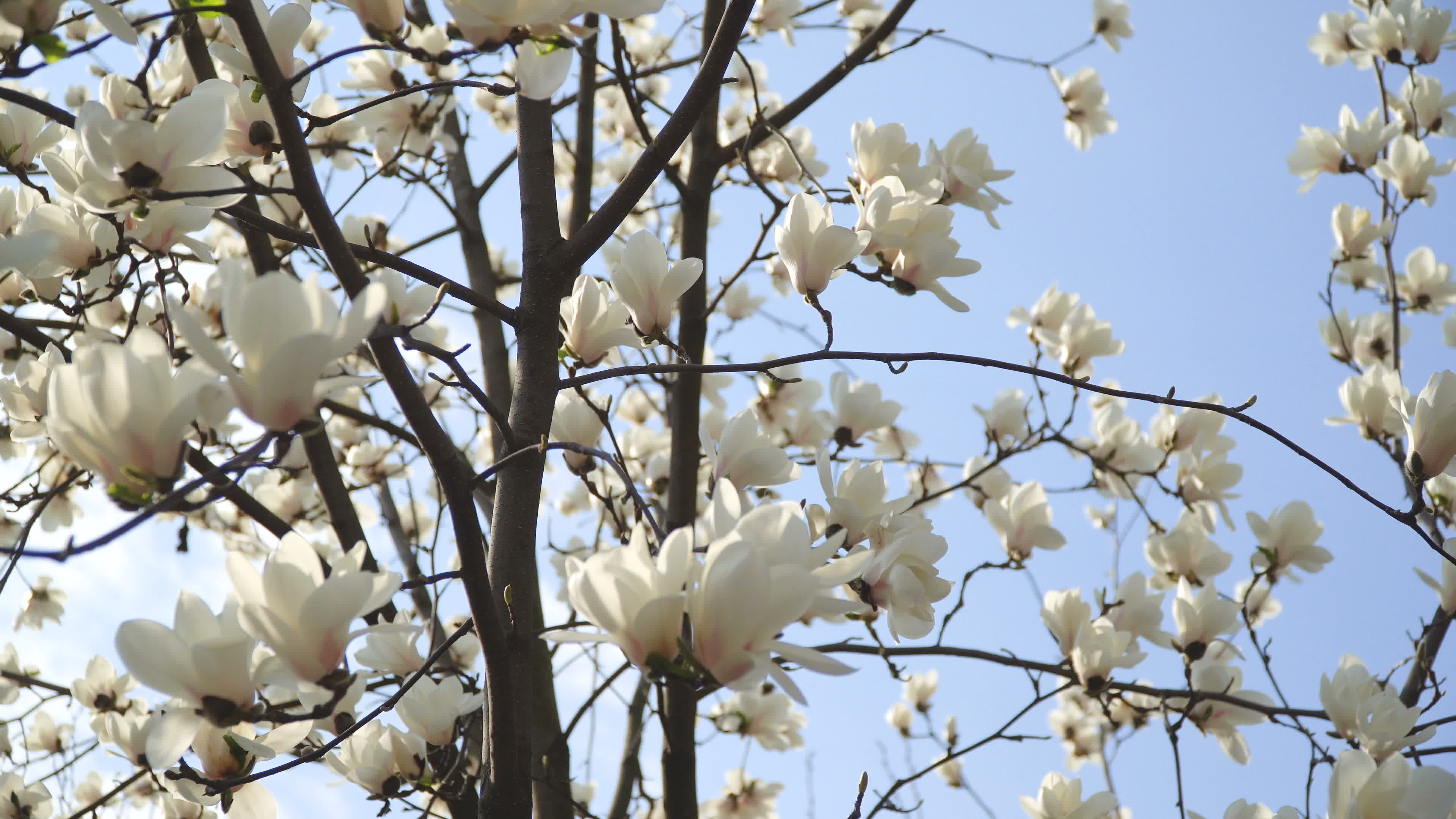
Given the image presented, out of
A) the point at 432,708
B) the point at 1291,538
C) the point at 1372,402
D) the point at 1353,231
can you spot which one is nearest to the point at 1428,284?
the point at 1353,231

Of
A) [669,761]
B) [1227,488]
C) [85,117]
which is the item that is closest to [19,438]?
[85,117]

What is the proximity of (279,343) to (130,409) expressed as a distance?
9 centimetres

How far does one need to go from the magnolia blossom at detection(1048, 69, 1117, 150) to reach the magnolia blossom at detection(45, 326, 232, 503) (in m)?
2.56

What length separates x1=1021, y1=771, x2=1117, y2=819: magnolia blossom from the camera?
1.51m

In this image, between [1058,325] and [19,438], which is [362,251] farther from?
[1058,325]

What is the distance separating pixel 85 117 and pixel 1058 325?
1.91 metres

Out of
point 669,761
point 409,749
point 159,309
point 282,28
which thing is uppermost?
point 159,309

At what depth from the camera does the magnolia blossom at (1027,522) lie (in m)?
1.88

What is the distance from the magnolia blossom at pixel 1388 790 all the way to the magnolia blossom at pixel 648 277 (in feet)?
2.72

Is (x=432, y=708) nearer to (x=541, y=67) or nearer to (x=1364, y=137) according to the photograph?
(x=541, y=67)

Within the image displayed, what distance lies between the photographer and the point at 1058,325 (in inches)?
88.0

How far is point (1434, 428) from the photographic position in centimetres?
121

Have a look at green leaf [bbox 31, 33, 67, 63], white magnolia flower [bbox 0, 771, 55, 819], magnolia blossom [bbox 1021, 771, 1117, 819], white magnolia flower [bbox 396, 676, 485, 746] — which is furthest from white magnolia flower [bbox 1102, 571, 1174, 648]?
white magnolia flower [bbox 0, 771, 55, 819]

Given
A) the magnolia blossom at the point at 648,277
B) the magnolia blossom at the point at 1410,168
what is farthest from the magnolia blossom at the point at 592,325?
the magnolia blossom at the point at 1410,168
